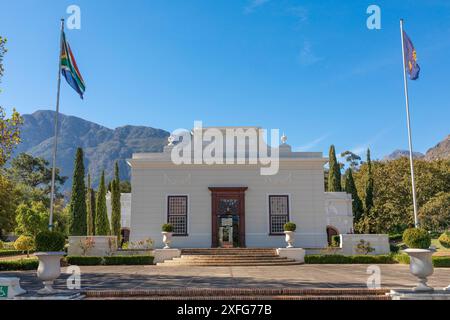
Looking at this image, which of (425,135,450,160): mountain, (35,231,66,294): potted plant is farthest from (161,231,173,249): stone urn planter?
(425,135,450,160): mountain

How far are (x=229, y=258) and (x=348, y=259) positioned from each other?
5.68 meters

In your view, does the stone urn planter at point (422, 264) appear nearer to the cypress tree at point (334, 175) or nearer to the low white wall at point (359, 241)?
the low white wall at point (359, 241)

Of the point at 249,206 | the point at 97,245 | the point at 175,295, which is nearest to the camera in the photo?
the point at 175,295

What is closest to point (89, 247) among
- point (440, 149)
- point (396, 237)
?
point (396, 237)

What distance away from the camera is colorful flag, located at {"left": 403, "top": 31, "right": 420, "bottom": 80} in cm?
1545

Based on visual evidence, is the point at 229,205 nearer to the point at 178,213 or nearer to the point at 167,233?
the point at 178,213

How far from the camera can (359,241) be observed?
19609 millimetres

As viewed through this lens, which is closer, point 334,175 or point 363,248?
point 363,248

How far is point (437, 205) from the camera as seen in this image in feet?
113

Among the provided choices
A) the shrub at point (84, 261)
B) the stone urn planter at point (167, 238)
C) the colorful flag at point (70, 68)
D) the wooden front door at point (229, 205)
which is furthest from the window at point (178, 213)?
the colorful flag at point (70, 68)

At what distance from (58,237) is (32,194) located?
162ft
